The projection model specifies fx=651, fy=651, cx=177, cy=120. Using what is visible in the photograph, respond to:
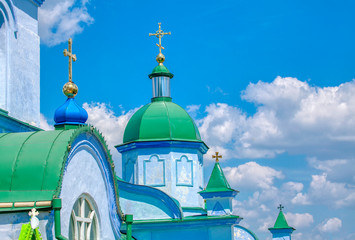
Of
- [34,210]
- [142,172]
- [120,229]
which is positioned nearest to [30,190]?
[34,210]

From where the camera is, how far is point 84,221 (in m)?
11.0

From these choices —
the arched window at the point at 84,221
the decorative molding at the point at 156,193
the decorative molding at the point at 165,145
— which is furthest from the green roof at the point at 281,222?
the arched window at the point at 84,221

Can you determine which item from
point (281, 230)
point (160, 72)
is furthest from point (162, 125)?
point (281, 230)

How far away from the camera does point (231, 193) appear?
67.5 feet

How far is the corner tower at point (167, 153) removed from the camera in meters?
22.3

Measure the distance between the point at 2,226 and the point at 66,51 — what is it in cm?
445

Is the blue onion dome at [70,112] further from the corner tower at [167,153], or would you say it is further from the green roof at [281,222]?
the green roof at [281,222]

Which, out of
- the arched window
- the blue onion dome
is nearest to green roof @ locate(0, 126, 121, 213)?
the arched window

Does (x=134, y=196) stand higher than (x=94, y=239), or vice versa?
(x=134, y=196)

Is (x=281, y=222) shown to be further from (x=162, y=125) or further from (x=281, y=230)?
(x=162, y=125)

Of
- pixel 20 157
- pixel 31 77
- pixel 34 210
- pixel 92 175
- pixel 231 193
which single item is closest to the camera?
pixel 34 210

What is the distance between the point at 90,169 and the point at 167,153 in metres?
11.2

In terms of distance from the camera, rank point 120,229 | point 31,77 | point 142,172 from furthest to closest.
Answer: point 142,172 → point 31,77 → point 120,229

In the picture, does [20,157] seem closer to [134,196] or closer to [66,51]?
[66,51]
